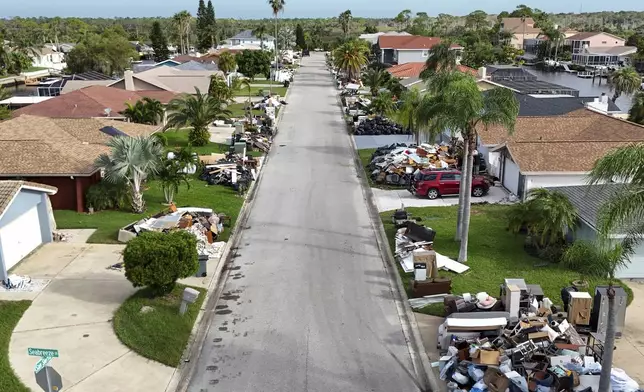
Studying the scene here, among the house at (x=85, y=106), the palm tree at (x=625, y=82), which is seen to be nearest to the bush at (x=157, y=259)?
the house at (x=85, y=106)

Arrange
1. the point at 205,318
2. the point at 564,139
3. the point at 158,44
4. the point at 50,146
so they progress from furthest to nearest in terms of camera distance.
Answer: the point at 158,44 → the point at 564,139 → the point at 50,146 → the point at 205,318

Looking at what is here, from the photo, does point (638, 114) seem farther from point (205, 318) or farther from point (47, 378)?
point (47, 378)

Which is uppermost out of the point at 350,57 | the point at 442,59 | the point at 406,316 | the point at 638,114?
the point at 442,59

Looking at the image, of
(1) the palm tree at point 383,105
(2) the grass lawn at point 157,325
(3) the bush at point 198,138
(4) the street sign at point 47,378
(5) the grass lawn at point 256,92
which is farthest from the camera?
(5) the grass lawn at point 256,92

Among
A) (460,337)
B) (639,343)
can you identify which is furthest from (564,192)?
(460,337)

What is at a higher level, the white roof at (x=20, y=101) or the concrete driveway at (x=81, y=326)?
the white roof at (x=20, y=101)

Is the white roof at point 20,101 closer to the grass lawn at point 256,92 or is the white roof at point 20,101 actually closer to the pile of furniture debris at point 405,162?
the grass lawn at point 256,92

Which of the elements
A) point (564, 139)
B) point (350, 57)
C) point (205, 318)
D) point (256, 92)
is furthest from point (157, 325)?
point (350, 57)
